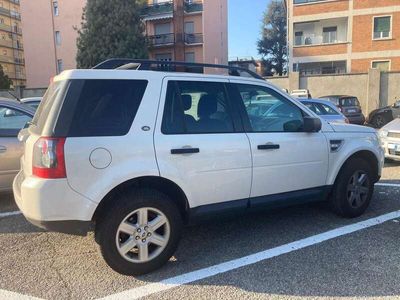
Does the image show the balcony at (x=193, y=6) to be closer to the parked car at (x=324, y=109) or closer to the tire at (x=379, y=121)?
the tire at (x=379, y=121)

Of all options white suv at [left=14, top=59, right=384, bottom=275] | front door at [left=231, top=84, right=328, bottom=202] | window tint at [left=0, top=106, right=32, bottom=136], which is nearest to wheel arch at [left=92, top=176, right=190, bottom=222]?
white suv at [left=14, top=59, right=384, bottom=275]

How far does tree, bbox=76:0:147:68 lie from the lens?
31.2 metres

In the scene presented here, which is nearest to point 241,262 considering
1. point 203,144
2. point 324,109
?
point 203,144

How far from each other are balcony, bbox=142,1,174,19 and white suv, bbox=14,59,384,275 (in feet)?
119

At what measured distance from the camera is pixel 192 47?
127 feet

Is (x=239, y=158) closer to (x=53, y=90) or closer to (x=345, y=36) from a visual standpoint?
(x=53, y=90)

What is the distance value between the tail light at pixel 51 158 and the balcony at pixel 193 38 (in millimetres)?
36462

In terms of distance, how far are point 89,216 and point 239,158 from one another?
1.55 meters

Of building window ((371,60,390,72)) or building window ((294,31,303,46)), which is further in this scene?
building window ((294,31,303,46))

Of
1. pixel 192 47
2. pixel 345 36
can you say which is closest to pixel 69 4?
pixel 192 47

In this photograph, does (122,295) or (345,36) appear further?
(345,36)

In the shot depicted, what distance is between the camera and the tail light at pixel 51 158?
3.13m

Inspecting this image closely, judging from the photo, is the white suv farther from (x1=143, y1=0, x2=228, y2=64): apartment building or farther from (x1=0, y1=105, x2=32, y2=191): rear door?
(x1=143, y1=0, x2=228, y2=64): apartment building

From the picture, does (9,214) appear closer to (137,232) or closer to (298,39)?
(137,232)
